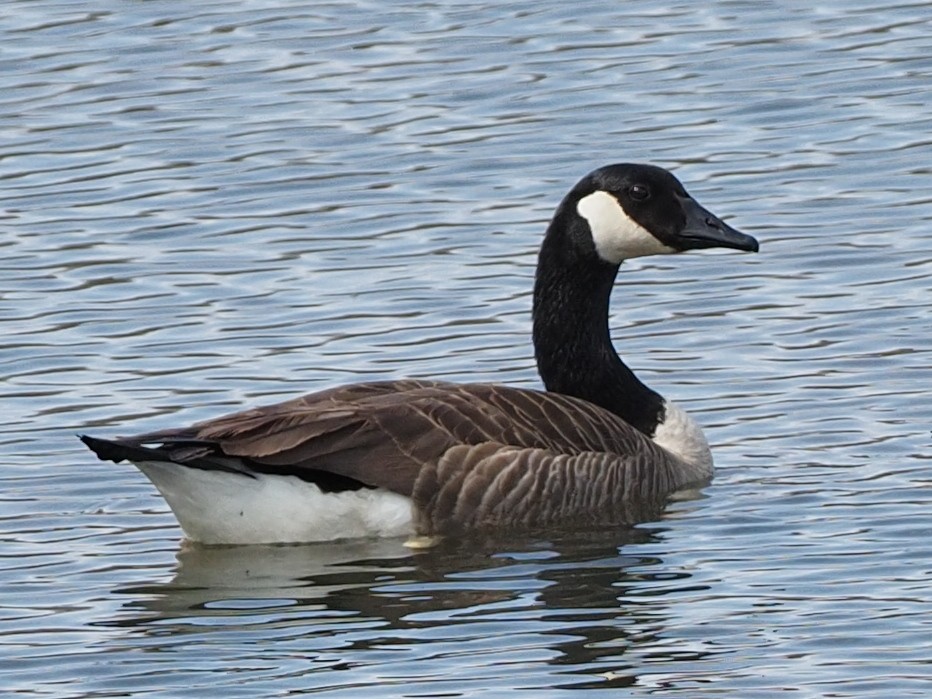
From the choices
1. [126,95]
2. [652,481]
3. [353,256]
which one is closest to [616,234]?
[652,481]

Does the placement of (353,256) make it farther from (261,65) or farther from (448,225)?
(261,65)

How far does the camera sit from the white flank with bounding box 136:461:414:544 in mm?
10961

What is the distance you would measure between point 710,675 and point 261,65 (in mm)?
12176

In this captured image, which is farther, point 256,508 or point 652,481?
point 652,481

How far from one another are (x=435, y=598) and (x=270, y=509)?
1.11 meters

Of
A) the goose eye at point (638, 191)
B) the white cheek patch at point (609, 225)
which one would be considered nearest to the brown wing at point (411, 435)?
the white cheek patch at point (609, 225)

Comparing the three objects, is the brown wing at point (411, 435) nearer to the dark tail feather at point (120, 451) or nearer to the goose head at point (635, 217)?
the dark tail feather at point (120, 451)

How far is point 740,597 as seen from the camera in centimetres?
998

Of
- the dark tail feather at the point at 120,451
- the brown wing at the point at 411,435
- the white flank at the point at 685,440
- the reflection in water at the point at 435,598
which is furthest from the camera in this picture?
the white flank at the point at 685,440

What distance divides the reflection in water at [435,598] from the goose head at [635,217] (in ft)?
5.87

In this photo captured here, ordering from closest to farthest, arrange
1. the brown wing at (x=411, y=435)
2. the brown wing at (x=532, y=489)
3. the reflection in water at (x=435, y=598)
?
1. the reflection in water at (x=435, y=598)
2. the brown wing at (x=411, y=435)
3. the brown wing at (x=532, y=489)

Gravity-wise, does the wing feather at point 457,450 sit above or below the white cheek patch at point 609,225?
below

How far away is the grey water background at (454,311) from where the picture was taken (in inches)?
380

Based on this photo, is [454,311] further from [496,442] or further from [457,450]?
[457,450]
